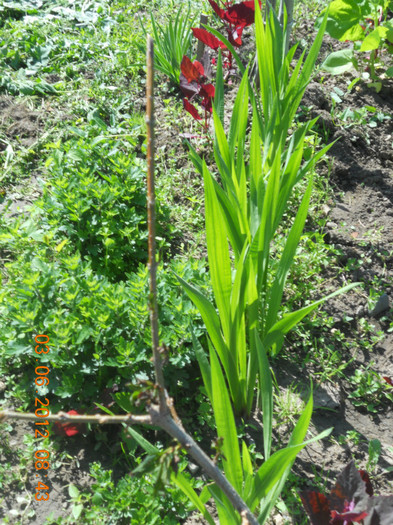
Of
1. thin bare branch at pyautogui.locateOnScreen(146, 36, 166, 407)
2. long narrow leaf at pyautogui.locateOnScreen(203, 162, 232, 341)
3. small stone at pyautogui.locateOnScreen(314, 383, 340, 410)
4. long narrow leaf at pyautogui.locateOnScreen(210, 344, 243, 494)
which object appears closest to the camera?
thin bare branch at pyautogui.locateOnScreen(146, 36, 166, 407)

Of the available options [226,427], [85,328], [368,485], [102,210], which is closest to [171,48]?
[102,210]

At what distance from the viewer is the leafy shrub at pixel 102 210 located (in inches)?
92.0

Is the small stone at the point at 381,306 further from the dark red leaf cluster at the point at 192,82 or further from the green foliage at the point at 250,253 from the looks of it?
the dark red leaf cluster at the point at 192,82

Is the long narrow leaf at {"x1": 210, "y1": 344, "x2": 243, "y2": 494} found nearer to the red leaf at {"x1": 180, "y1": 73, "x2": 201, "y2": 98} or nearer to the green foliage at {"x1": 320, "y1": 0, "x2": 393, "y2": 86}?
the red leaf at {"x1": 180, "y1": 73, "x2": 201, "y2": 98}

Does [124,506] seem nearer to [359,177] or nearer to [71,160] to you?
[71,160]

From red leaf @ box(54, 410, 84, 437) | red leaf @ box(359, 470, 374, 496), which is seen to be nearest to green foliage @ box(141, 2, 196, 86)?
red leaf @ box(54, 410, 84, 437)

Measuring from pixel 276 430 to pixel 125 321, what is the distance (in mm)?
675

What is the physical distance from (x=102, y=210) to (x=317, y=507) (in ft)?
4.95

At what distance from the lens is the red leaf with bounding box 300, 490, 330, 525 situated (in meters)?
1.44

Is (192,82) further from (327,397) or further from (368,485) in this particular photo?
(368,485)

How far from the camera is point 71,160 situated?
8.57ft
